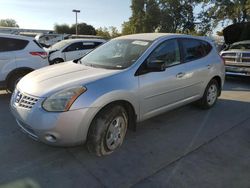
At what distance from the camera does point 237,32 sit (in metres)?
18.4

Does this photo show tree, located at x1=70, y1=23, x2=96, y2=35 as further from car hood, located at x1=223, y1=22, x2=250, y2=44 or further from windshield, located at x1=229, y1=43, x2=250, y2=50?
windshield, located at x1=229, y1=43, x2=250, y2=50

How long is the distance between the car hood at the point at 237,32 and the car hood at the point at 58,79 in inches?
655

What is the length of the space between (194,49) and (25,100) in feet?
10.8

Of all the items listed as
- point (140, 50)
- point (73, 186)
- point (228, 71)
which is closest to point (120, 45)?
point (140, 50)

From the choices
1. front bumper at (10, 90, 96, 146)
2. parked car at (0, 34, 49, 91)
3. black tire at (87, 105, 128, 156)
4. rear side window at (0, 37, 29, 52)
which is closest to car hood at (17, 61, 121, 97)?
front bumper at (10, 90, 96, 146)

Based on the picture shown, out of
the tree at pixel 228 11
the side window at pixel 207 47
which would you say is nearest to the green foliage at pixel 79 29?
the tree at pixel 228 11

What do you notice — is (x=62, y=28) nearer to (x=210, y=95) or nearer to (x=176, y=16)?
(x=176, y=16)

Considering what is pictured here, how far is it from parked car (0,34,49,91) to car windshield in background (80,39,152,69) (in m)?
2.43

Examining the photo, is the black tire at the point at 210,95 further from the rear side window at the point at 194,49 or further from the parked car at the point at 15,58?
the parked car at the point at 15,58

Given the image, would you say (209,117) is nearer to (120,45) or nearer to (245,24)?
(120,45)

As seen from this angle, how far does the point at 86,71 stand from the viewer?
377 cm

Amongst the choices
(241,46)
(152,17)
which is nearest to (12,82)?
(241,46)

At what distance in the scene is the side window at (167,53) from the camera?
162 inches

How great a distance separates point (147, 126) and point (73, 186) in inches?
80.7
